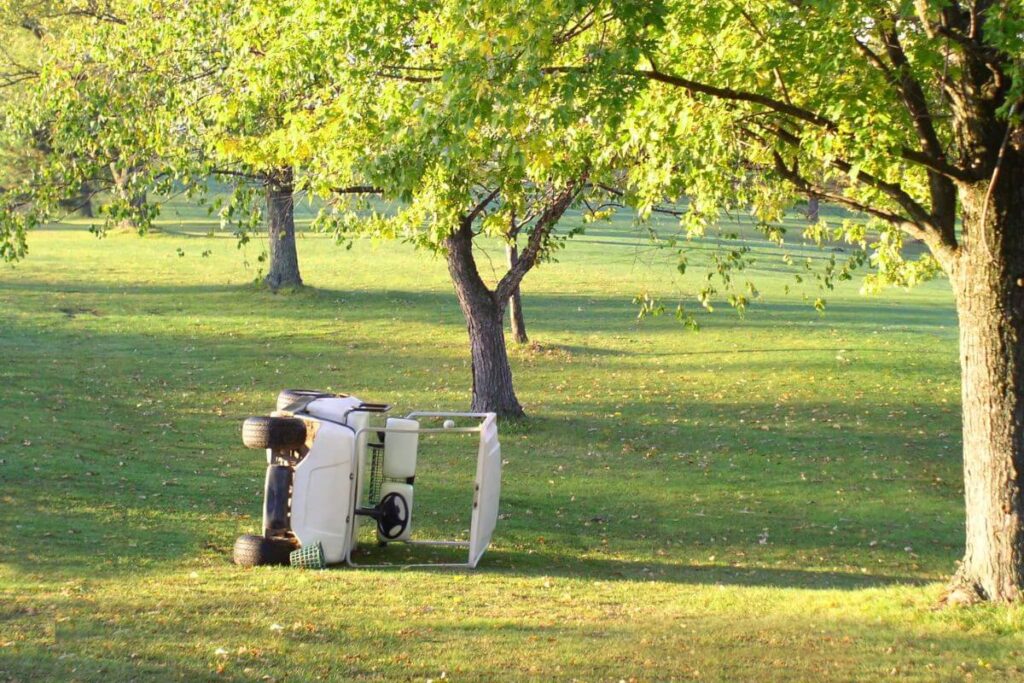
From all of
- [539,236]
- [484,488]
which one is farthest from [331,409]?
[539,236]

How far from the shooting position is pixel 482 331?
757 inches

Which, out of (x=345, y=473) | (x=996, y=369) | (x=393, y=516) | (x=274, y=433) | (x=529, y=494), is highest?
(x=996, y=369)

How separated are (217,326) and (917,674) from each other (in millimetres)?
23588

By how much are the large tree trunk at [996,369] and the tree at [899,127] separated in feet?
0.04

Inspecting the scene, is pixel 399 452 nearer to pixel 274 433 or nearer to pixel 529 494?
pixel 274 433

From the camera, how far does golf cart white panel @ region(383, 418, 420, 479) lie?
1090cm

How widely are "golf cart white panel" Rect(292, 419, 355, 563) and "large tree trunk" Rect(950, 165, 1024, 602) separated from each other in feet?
16.8

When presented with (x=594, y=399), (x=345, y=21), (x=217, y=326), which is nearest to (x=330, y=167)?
(x=345, y=21)

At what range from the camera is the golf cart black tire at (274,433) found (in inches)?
392

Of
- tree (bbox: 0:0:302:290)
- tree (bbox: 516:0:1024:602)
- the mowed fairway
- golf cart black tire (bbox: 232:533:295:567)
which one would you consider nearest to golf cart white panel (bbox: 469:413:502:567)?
the mowed fairway

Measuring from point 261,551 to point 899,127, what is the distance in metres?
6.32

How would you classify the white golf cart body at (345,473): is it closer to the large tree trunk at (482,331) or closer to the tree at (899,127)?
the tree at (899,127)

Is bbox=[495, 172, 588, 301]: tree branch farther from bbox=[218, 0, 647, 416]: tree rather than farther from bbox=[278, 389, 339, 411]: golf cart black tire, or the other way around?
bbox=[278, 389, 339, 411]: golf cart black tire

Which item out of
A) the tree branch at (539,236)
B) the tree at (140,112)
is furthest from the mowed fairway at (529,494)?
the tree at (140,112)
